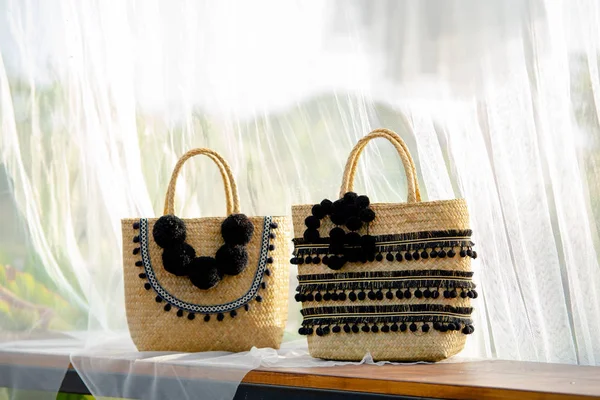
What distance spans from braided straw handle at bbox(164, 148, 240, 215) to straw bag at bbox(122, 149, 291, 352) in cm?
4

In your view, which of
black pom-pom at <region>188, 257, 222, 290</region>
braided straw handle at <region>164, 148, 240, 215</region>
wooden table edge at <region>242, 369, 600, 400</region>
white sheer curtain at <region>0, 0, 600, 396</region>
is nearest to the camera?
wooden table edge at <region>242, 369, 600, 400</region>

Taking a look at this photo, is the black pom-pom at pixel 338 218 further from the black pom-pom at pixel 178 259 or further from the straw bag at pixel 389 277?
the black pom-pom at pixel 178 259

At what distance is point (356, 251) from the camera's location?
149 cm

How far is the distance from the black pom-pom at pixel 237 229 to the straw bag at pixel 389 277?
0.17 meters

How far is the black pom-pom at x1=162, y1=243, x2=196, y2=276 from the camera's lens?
1.66 m

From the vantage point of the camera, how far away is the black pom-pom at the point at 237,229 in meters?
1.67

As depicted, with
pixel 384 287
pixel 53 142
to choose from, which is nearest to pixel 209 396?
pixel 384 287

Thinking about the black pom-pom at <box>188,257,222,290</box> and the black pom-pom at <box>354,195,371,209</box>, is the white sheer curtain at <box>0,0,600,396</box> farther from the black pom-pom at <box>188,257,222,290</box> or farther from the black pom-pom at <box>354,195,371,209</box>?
the black pom-pom at <box>188,257,222,290</box>

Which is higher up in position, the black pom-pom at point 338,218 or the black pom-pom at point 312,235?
the black pom-pom at point 338,218

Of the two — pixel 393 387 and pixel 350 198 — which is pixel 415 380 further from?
pixel 350 198

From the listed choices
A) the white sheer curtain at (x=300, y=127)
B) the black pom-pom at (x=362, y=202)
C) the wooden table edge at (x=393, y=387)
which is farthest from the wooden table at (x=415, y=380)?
the black pom-pom at (x=362, y=202)

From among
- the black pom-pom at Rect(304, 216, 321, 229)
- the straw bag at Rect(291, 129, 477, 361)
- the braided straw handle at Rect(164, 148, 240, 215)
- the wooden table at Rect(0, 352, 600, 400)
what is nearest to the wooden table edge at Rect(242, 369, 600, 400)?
the wooden table at Rect(0, 352, 600, 400)

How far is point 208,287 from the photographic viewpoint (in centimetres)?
166

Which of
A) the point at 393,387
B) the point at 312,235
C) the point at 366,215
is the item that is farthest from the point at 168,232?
the point at 393,387
